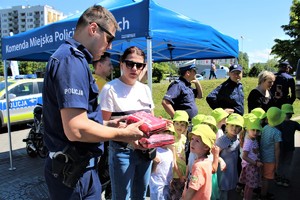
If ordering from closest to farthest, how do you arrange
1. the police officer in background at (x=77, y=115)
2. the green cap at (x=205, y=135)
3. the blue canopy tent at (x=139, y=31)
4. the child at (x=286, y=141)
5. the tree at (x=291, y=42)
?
the police officer in background at (x=77, y=115), the green cap at (x=205, y=135), the blue canopy tent at (x=139, y=31), the child at (x=286, y=141), the tree at (x=291, y=42)

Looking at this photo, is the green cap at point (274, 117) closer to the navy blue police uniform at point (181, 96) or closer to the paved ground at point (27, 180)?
the navy blue police uniform at point (181, 96)

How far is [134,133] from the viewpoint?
1640mm

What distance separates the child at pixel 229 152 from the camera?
11.2 ft

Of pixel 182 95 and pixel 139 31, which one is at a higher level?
pixel 139 31

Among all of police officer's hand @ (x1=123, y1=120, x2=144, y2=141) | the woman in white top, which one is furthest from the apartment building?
police officer's hand @ (x1=123, y1=120, x2=144, y2=141)

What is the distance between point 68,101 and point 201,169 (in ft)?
5.18

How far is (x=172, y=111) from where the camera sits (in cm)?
378

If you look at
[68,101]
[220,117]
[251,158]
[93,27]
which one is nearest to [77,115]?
[68,101]

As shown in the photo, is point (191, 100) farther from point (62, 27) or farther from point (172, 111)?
point (62, 27)

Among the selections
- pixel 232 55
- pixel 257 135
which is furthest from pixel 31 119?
pixel 257 135

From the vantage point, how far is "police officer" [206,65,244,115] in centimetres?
419

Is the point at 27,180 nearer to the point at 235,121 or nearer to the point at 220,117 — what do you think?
the point at 220,117

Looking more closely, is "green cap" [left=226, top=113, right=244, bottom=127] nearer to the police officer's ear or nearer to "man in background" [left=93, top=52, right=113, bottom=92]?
"man in background" [left=93, top=52, right=113, bottom=92]

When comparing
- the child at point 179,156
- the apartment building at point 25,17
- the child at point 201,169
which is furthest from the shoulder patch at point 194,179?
the apartment building at point 25,17
